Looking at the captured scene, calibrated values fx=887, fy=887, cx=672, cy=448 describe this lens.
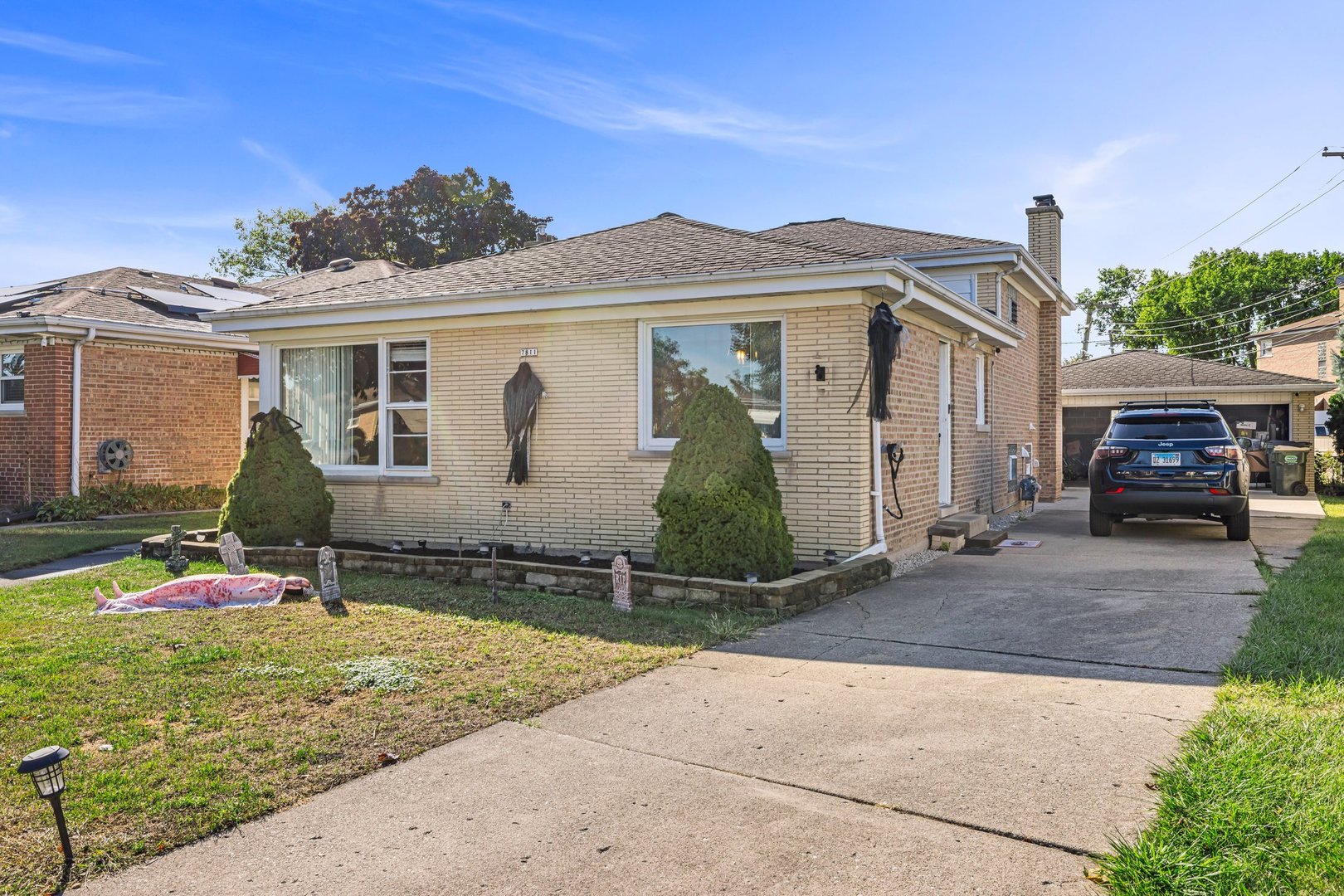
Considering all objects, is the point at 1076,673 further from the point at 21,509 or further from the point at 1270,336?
the point at 1270,336

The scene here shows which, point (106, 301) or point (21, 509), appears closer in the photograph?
point (21, 509)

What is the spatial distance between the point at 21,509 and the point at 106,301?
14.1 feet

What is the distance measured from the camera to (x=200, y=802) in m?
3.68

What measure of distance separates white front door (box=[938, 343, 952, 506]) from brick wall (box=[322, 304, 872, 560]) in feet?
11.2

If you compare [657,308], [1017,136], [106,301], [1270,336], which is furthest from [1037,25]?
[1270,336]

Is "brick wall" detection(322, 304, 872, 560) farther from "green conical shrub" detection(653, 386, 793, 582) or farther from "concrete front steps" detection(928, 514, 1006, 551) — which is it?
"concrete front steps" detection(928, 514, 1006, 551)

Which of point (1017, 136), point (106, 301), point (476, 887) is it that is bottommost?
point (476, 887)

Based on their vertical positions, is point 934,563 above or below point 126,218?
below

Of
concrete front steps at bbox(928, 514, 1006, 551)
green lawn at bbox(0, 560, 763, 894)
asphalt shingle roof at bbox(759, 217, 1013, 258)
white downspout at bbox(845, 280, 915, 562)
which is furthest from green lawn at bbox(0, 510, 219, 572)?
concrete front steps at bbox(928, 514, 1006, 551)

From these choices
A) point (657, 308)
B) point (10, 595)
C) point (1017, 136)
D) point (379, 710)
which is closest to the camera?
point (379, 710)

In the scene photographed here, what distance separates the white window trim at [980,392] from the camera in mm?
14047

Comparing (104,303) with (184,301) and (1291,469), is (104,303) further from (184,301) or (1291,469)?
(1291,469)

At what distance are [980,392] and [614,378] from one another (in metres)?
7.17

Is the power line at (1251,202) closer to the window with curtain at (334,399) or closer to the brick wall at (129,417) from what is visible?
the window with curtain at (334,399)
